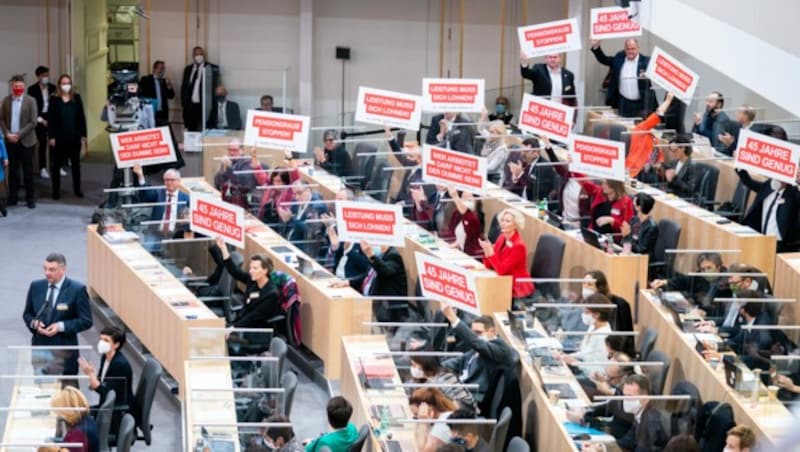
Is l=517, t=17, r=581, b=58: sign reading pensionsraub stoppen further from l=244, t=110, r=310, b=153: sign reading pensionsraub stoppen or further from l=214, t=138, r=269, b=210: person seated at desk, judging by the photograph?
l=214, t=138, r=269, b=210: person seated at desk

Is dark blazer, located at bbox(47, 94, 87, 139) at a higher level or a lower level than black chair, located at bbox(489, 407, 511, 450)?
higher

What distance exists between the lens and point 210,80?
59.0 ft

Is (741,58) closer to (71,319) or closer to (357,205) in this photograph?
(357,205)

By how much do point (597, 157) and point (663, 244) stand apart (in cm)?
104

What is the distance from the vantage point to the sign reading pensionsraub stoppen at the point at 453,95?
1392cm

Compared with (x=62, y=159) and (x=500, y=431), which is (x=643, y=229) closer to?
(x=500, y=431)

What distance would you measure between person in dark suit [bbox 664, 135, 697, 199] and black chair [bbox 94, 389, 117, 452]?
600cm

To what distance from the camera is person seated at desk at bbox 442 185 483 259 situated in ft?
38.4

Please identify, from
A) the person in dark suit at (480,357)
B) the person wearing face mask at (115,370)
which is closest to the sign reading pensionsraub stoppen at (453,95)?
the person in dark suit at (480,357)

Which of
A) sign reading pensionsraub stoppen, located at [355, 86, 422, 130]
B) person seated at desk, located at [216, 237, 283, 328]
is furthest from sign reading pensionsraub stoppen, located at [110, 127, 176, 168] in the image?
person seated at desk, located at [216, 237, 283, 328]

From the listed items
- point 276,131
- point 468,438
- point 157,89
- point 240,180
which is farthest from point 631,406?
point 157,89

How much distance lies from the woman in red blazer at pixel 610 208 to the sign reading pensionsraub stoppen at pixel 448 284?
238 cm

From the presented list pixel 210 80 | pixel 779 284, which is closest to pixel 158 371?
pixel 779 284

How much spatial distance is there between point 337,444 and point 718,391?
242 centimetres
